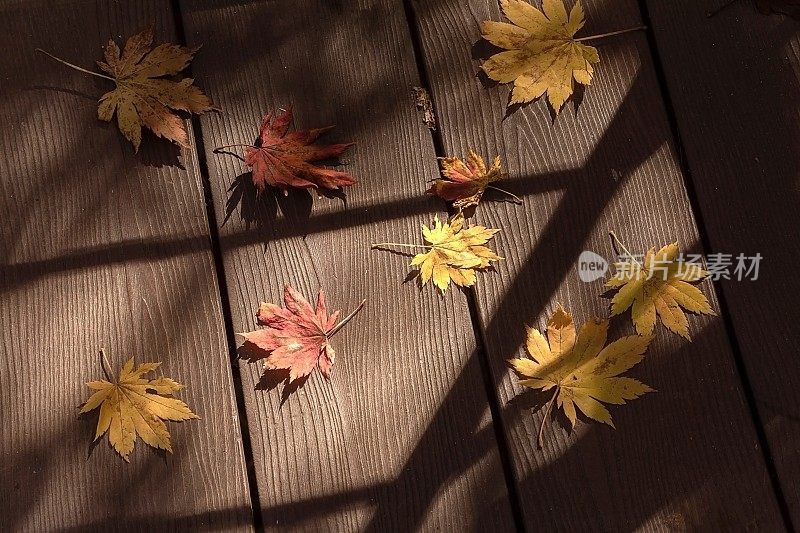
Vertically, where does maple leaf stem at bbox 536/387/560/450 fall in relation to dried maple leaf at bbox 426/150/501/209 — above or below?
below

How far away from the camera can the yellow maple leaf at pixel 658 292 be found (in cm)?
151

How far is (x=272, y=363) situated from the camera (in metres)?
1.47

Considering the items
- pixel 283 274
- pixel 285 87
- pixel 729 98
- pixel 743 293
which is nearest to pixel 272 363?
pixel 283 274

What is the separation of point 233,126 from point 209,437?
0.61 meters

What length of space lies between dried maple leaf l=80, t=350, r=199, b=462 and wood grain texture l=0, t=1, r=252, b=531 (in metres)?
0.02

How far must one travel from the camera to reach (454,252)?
5.07 feet

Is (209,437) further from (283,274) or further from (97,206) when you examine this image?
(97,206)

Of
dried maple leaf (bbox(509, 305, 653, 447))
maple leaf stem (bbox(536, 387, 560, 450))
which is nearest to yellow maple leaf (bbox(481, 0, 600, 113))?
dried maple leaf (bbox(509, 305, 653, 447))

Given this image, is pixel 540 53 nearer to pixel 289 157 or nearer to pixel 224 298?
pixel 289 157

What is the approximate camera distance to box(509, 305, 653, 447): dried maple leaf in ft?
4.85

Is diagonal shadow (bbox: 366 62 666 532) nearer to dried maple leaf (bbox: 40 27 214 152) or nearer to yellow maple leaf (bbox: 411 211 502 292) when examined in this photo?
yellow maple leaf (bbox: 411 211 502 292)

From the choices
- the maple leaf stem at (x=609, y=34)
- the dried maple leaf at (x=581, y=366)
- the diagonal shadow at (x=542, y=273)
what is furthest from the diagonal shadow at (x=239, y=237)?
the maple leaf stem at (x=609, y=34)

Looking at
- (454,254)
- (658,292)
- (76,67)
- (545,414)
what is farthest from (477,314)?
(76,67)

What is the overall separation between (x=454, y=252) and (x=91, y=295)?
0.70 meters
